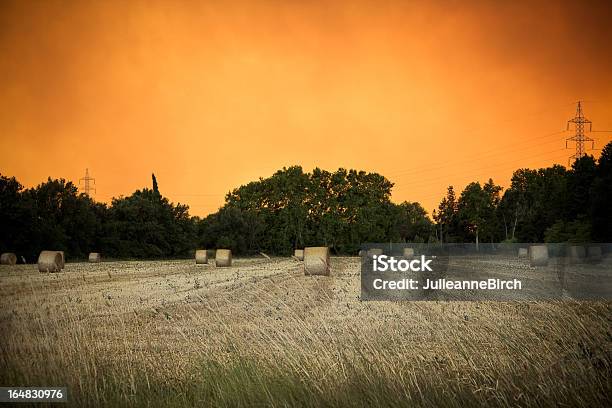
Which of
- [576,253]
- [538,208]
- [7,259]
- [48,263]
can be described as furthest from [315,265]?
[538,208]

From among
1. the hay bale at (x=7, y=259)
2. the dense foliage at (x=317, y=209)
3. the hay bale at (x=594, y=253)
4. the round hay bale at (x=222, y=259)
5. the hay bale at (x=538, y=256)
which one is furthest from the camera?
the dense foliage at (x=317, y=209)

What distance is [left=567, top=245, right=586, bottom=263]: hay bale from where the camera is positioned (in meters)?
53.9

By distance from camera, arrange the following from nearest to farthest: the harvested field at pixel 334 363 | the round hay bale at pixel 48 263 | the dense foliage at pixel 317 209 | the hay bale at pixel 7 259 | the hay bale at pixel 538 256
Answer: the harvested field at pixel 334 363 < the round hay bale at pixel 48 263 < the hay bale at pixel 538 256 < the hay bale at pixel 7 259 < the dense foliage at pixel 317 209

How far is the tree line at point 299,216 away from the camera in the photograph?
207 feet

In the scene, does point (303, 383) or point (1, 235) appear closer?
point (303, 383)

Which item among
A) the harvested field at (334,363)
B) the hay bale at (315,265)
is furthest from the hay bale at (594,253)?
the harvested field at (334,363)

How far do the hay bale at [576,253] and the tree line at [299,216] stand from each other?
4.67 feet

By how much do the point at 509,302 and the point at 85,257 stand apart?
62757mm

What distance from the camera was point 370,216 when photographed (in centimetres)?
11425

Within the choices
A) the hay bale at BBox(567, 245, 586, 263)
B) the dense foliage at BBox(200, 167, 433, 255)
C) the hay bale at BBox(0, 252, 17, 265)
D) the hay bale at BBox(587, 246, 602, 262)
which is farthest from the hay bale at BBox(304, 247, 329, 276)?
the dense foliage at BBox(200, 167, 433, 255)

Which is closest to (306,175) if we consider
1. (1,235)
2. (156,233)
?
(156,233)

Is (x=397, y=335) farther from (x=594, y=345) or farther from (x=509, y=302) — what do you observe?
(x=509, y=302)

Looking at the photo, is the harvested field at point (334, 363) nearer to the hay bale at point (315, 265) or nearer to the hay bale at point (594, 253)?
the hay bale at point (315, 265)

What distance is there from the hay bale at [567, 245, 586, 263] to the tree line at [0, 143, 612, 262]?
1423mm
